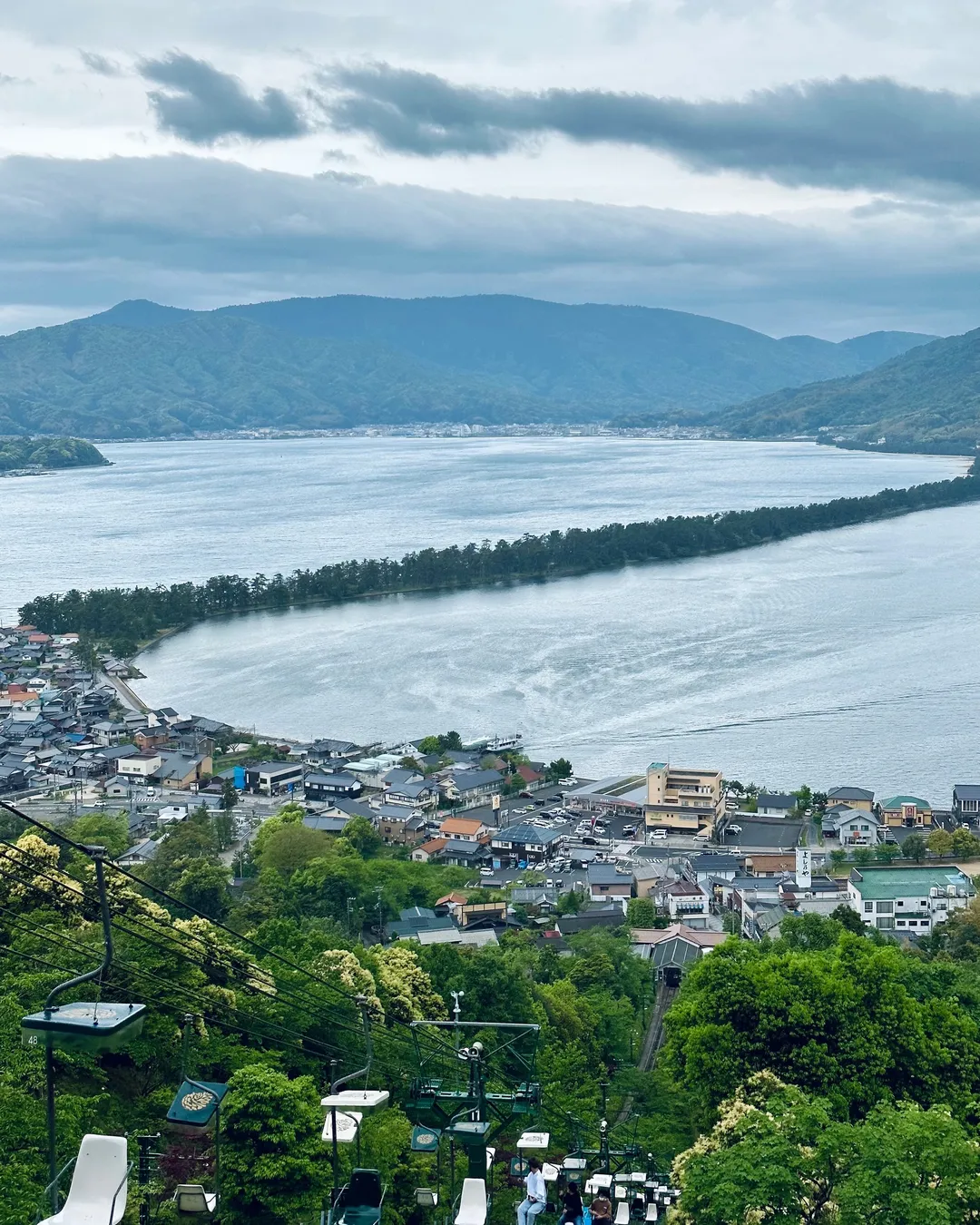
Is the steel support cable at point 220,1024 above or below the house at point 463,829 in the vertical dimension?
above

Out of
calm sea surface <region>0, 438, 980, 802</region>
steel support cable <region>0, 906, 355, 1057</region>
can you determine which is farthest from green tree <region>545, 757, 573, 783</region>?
steel support cable <region>0, 906, 355, 1057</region>

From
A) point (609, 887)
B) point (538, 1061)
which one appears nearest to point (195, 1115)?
point (538, 1061)

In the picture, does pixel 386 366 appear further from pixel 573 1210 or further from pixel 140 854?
pixel 573 1210

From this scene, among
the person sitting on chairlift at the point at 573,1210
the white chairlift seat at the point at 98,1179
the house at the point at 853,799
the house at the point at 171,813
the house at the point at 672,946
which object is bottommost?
the house at the point at 171,813

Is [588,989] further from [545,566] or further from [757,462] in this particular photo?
[757,462]

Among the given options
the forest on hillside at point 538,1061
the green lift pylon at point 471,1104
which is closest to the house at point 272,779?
the forest on hillside at point 538,1061

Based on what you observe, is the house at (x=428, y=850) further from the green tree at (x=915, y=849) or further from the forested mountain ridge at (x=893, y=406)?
the forested mountain ridge at (x=893, y=406)
